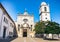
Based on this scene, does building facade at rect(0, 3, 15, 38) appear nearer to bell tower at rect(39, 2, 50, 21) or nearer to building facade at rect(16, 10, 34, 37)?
building facade at rect(16, 10, 34, 37)

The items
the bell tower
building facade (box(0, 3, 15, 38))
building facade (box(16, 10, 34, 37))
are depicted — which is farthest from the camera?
the bell tower

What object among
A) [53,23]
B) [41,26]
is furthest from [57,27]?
[41,26]

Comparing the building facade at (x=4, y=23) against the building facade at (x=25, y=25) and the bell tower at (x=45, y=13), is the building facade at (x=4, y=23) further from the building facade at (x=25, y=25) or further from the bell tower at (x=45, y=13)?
the bell tower at (x=45, y=13)

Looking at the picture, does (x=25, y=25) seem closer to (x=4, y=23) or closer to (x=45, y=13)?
(x=45, y=13)

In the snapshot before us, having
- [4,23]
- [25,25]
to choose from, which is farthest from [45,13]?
[4,23]

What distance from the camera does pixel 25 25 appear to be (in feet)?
167

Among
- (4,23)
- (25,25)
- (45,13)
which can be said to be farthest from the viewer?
(45,13)

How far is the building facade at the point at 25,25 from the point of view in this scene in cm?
4988

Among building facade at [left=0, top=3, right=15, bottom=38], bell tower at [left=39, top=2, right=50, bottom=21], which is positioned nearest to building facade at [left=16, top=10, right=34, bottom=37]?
bell tower at [left=39, top=2, right=50, bottom=21]

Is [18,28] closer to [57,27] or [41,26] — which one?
[41,26]

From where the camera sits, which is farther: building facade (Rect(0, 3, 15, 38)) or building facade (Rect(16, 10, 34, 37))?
building facade (Rect(16, 10, 34, 37))

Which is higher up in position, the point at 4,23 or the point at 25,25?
the point at 4,23

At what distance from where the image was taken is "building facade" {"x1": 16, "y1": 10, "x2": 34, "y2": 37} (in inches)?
1964

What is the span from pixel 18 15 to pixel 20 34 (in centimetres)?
1115
